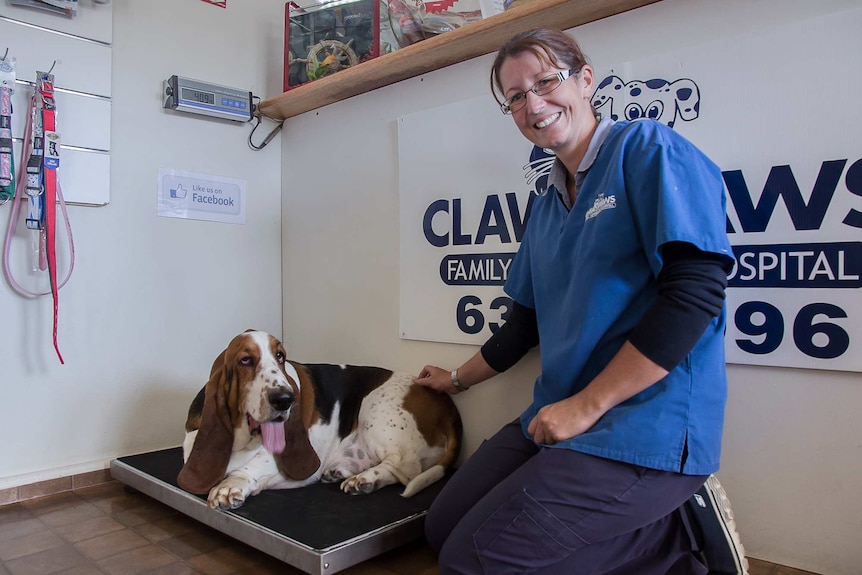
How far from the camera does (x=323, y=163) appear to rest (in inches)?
110

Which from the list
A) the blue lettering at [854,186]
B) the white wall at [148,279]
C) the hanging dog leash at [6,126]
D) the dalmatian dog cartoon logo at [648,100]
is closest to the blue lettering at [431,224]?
the dalmatian dog cartoon logo at [648,100]

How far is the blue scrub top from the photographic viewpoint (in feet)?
3.98

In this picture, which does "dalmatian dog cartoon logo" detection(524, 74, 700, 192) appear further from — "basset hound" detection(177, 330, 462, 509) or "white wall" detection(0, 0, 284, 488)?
"white wall" detection(0, 0, 284, 488)

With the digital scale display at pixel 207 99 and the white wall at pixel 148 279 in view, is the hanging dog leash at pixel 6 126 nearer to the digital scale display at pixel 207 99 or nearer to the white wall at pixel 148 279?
the white wall at pixel 148 279

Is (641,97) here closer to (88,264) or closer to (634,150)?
(634,150)

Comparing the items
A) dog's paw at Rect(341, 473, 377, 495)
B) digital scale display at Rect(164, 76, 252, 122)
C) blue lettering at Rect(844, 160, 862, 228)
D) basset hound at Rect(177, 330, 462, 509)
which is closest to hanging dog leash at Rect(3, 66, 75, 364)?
digital scale display at Rect(164, 76, 252, 122)

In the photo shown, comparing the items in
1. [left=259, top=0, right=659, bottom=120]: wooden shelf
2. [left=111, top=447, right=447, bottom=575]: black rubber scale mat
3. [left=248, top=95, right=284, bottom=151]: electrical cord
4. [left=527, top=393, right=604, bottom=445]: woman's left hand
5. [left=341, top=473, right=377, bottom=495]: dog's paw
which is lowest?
[left=111, top=447, right=447, bottom=575]: black rubber scale mat

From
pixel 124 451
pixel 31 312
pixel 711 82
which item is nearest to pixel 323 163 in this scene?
pixel 31 312

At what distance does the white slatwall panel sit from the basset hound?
0.95 meters

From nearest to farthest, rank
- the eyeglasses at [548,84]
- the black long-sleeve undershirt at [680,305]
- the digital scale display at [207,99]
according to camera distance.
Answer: the black long-sleeve undershirt at [680,305]
the eyeglasses at [548,84]
the digital scale display at [207,99]

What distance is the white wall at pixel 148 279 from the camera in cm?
224

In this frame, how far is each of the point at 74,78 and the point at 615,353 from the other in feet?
7.17

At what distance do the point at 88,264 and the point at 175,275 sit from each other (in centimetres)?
34

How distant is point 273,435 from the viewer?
1.87 metres
